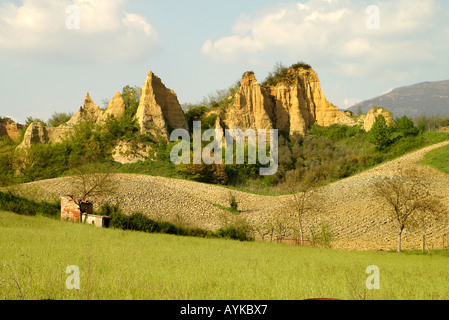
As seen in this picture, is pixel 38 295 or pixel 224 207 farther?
pixel 224 207

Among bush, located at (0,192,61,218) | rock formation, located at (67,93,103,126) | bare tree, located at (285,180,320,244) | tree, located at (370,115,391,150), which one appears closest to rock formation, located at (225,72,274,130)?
tree, located at (370,115,391,150)

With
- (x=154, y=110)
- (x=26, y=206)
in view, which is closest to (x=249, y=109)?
(x=154, y=110)

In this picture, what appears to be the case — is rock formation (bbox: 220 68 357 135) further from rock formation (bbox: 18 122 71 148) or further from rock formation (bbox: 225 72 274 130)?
rock formation (bbox: 18 122 71 148)

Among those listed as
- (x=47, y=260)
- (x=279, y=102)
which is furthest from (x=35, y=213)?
(x=279, y=102)

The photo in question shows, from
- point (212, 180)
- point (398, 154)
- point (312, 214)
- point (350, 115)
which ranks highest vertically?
point (350, 115)

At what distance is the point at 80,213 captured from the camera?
2564 centimetres

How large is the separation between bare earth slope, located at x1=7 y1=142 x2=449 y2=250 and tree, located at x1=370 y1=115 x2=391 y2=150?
7271 millimetres

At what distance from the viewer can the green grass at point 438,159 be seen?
4838 centimetres

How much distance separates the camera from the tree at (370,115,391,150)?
57625mm

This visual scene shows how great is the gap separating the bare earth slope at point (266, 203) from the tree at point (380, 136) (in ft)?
23.9

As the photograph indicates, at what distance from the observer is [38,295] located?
5426mm
